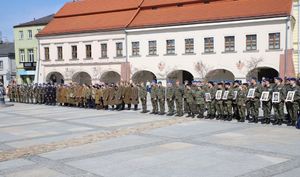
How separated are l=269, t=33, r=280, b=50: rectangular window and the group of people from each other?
45.9 feet

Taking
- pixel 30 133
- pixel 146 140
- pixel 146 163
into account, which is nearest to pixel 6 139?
pixel 30 133

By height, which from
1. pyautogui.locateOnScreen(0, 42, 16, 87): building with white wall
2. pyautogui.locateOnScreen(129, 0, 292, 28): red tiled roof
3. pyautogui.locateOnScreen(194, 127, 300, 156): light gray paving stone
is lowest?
pyautogui.locateOnScreen(194, 127, 300, 156): light gray paving stone

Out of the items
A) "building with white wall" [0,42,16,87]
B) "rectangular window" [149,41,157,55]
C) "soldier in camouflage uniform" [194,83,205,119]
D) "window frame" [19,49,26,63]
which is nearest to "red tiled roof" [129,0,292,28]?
"rectangular window" [149,41,157,55]

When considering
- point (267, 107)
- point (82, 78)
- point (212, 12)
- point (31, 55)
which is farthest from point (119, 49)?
point (267, 107)

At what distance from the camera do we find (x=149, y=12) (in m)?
41.8

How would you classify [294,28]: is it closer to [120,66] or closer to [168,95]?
[120,66]

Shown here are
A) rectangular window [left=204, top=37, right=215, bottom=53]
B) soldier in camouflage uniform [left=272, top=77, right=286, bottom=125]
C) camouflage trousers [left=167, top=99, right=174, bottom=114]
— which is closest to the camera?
soldier in camouflage uniform [left=272, top=77, right=286, bottom=125]

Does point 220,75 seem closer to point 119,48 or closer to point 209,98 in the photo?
point 119,48

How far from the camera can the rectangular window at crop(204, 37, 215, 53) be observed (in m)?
35.7

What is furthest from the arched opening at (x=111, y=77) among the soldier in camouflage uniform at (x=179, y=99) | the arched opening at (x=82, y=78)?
the soldier in camouflage uniform at (x=179, y=99)

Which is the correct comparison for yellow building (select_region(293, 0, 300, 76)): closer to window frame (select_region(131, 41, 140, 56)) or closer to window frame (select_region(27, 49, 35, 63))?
window frame (select_region(131, 41, 140, 56))

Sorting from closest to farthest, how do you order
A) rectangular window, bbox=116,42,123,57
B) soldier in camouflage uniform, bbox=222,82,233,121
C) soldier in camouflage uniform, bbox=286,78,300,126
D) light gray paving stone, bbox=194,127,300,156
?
1. light gray paving stone, bbox=194,127,300,156
2. soldier in camouflage uniform, bbox=286,78,300,126
3. soldier in camouflage uniform, bbox=222,82,233,121
4. rectangular window, bbox=116,42,123,57

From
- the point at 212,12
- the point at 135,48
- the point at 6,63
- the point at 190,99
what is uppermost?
the point at 212,12

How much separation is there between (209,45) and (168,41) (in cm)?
416
